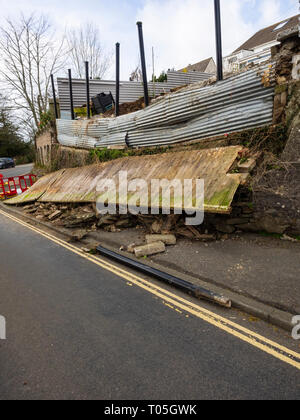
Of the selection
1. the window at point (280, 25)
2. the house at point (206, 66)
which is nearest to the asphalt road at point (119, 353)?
the house at point (206, 66)

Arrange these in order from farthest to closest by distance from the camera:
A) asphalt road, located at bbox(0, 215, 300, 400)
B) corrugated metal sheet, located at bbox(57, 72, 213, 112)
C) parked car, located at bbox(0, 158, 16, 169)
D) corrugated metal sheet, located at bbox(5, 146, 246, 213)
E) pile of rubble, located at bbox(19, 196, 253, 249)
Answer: parked car, located at bbox(0, 158, 16, 169) < corrugated metal sheet, located at bbox(57, 72, 213, 112) < pile of rubble, located at bbox(19, 196, 253, 249) < corrugated metal sheet, located at bbox(5, 146, 246, 213) < asphalt road, located at bbox(0, 215, 300, 400)

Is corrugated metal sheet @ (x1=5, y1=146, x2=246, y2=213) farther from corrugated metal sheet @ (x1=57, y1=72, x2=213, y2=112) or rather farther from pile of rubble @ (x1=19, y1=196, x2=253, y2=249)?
corrugated metal sheet @ (x1=57, y1=72, x2=213, y2=112)

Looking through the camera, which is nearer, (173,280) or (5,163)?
(173,280)

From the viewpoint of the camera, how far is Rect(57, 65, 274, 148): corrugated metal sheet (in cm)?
633

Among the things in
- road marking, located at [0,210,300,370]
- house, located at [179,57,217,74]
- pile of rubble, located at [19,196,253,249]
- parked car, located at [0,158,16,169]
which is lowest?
road marking, located at [0,210,300,370]

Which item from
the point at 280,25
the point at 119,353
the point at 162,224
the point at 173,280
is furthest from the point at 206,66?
the point at 119,353

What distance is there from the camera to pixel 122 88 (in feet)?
55.7

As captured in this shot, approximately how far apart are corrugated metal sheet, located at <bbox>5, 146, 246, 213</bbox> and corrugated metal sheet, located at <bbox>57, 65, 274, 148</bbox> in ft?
3.08

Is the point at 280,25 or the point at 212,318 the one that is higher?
the point at 280,25

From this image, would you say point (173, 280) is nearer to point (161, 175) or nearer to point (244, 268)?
point (244, 268)

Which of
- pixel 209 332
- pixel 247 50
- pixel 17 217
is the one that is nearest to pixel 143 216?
pixel 209 332

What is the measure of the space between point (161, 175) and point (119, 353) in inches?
217

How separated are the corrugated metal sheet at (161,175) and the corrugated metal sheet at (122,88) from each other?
7406mm

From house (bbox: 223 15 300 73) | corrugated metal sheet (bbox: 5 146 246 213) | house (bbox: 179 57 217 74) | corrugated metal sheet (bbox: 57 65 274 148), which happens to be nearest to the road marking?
corrugated metal sheet (bbox: 5 146 246 213)
